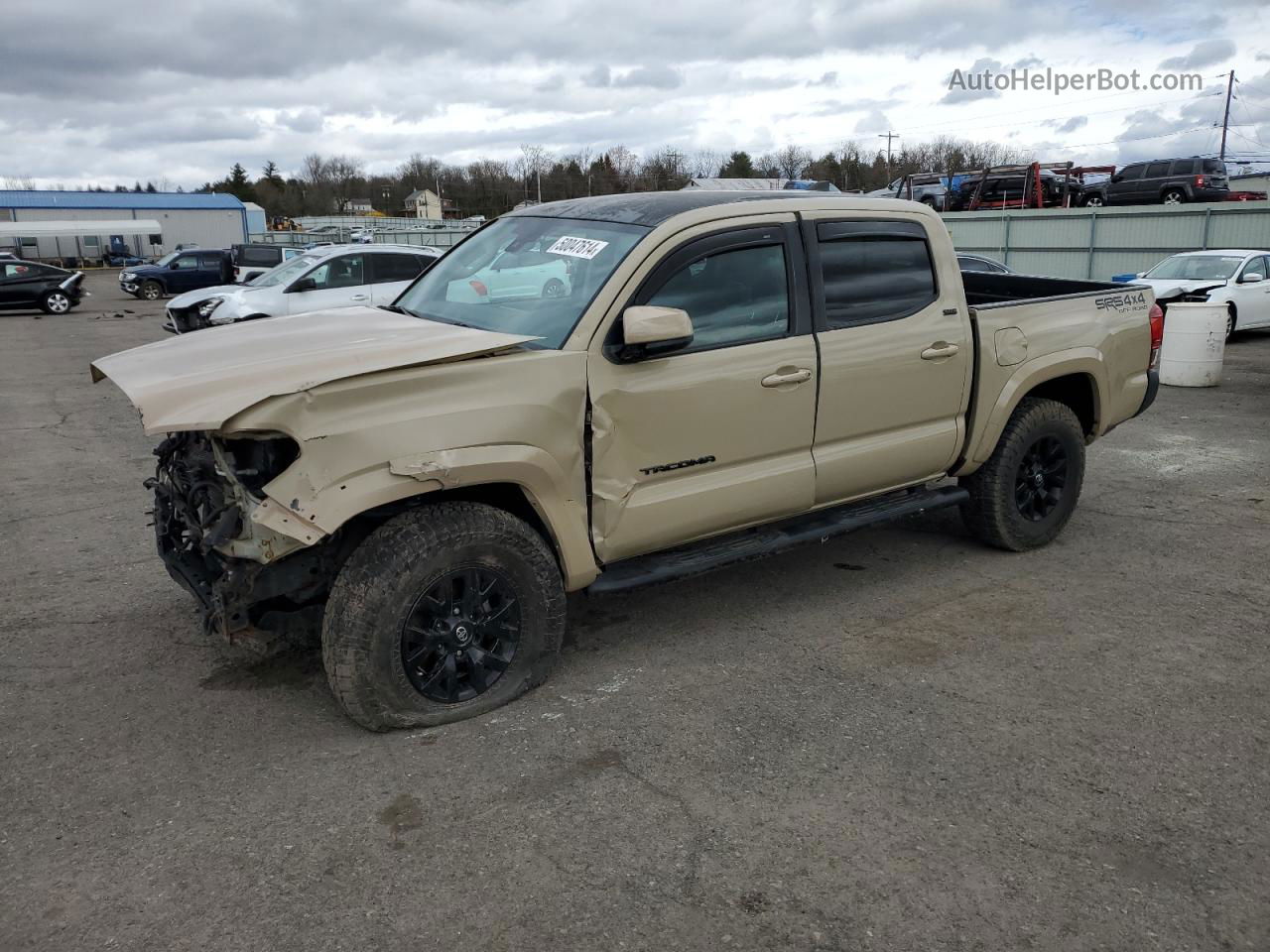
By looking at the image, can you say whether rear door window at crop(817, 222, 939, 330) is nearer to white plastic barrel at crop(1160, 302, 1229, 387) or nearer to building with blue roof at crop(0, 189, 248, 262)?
white plastic barrel at crop(1160, 302, 1229, 387)

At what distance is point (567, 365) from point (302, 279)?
12.4 metres

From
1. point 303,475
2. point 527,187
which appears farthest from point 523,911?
point 527,187

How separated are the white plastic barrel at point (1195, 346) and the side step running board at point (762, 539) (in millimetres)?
8013

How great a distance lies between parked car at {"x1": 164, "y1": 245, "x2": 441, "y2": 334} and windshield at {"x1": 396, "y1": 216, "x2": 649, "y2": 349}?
10282 millimetres

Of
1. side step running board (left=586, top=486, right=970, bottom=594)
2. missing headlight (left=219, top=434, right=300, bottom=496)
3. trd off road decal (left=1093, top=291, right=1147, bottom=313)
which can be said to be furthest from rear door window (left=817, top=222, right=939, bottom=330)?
missing headlight (left=219, top=434, right=300, bottom=496)

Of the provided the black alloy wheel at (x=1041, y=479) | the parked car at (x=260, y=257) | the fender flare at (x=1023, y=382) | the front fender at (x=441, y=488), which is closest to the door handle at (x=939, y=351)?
the fender flare at (x=1023, y=382)

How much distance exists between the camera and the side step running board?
4.04 m

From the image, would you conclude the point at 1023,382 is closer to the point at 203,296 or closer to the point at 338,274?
the point at 338,274

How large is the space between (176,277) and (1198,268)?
29.8 meters

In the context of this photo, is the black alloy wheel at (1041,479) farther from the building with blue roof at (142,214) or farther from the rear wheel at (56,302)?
the building with blue roof at (142,214)

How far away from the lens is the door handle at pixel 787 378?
165 inches

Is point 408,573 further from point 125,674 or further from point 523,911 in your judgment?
point 125,674

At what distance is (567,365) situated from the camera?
3680mm

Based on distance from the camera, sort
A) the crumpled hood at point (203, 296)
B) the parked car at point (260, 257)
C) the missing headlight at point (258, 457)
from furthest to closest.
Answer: the parked car at point (260, 257)
the crumpled hood at point (203, 296)
the missing headlight at point (258, 457)
